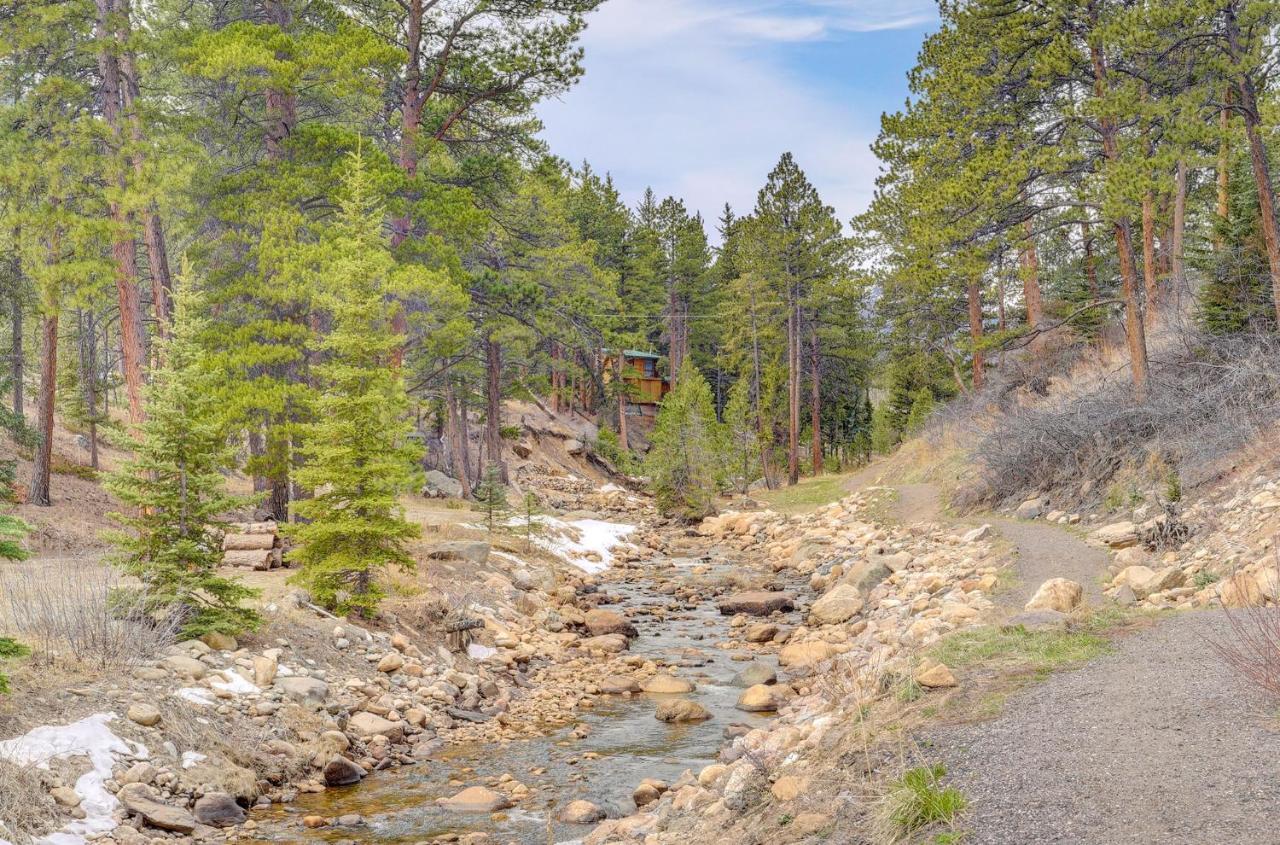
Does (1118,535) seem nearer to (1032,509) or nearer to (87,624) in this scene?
(1032,509)

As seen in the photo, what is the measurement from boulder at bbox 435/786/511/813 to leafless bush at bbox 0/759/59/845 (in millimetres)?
3152

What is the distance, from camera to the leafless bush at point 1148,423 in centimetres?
1433

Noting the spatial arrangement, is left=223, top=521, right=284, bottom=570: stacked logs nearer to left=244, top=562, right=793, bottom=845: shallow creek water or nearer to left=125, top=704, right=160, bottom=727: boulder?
left=244, top=562, right=793, bottom=845: shallow creek water

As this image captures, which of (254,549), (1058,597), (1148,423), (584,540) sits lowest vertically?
(584,540)

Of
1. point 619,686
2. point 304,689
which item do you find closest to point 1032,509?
point 619,686

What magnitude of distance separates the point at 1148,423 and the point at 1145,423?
0.07 metres

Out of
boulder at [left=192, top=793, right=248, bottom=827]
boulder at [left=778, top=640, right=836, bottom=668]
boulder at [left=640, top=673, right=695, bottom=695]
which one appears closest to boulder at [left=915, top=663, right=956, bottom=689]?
boulder at [left=778, top=640, right=836, bottom=668]

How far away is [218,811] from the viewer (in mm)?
7715

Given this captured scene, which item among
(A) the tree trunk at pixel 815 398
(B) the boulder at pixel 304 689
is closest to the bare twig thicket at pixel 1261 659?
(B) the boulder at pixel 304 689

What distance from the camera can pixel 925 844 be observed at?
486 cm

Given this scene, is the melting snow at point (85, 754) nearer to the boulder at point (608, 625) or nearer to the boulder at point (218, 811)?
the boulder at point (218, 811)

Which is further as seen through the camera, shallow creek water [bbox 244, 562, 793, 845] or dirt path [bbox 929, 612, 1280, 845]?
shallow creek water [bbox 244, 562, 793, 845]

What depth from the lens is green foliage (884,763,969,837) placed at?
507 centimetres

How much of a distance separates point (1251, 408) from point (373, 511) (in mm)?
13395
